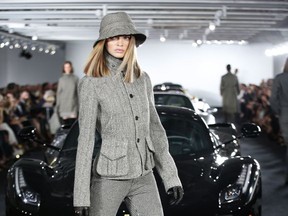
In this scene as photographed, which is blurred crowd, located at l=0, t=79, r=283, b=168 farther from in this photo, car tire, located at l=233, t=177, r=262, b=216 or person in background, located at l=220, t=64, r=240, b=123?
car tire, located at l=233, t=177, r=262, b=216

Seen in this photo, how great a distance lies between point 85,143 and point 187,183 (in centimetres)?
144

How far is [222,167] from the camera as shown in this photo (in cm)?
418

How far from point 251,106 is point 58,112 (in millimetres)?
8246

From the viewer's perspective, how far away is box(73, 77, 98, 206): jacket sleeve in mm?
2574

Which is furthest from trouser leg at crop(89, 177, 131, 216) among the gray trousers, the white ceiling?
the white ceiling

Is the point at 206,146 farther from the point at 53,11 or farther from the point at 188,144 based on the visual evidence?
the point at 53,11

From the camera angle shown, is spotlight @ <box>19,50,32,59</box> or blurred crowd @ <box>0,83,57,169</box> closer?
blurred crowd @ <box>0,83,57,169</box>

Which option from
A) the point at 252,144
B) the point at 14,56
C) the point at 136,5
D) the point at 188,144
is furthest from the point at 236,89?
the point at 188,144

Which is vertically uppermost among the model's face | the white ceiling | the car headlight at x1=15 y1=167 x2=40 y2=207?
the white ceiling

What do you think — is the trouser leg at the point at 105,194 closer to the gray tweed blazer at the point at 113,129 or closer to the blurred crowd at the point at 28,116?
the gray tweed blazer at the point at 113,129

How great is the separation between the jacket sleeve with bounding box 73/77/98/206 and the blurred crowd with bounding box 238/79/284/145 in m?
9.69

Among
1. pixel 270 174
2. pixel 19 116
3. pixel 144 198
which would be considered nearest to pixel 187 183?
pixel 144 198

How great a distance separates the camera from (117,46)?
2.70 metres

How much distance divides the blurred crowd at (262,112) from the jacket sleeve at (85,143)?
969 cm
